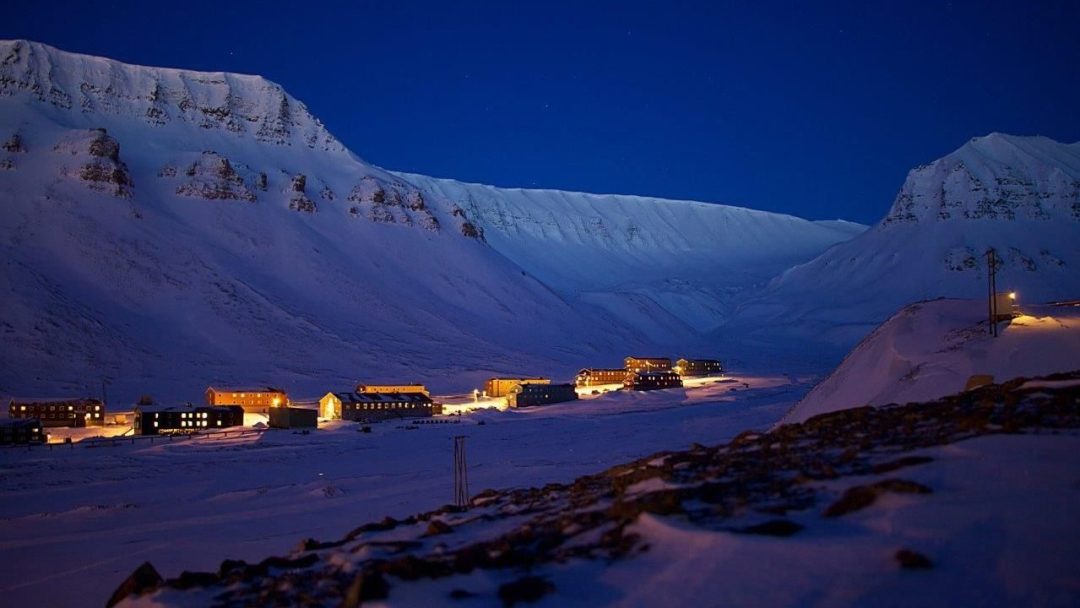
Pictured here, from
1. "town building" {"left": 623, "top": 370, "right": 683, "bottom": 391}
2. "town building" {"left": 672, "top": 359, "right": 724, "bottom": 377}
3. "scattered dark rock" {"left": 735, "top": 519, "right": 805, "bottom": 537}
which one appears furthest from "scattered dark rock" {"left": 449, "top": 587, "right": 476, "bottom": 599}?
"town building" {"left": 672, "top": 359, "right": 724, "bottom": 377}

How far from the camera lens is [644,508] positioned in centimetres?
705

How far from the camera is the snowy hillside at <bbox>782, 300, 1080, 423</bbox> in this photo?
1838 centimetres

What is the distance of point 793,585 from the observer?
5.19 metres

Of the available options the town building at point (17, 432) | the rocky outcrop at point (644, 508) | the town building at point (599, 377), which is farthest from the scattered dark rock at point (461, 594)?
the town building at point (599, 377)

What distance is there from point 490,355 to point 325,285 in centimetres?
2398

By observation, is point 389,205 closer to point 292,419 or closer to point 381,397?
point 381,397

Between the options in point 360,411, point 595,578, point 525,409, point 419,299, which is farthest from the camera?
point 419,299

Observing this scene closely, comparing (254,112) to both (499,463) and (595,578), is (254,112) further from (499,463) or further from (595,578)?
(595,578)

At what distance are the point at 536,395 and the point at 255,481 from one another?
35013 mm

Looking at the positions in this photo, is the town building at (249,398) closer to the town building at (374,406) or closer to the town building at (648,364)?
the town building at (374,406)

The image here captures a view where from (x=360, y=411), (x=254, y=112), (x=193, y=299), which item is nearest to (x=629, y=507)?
(x=360, y=411)

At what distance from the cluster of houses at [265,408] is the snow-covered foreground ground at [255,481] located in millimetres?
3833

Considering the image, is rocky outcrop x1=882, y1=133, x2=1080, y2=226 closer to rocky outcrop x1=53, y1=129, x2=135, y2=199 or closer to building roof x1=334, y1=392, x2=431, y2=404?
building roof x1=334, y1=392, x2=431, y2=404

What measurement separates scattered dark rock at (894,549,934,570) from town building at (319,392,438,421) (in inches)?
2109
